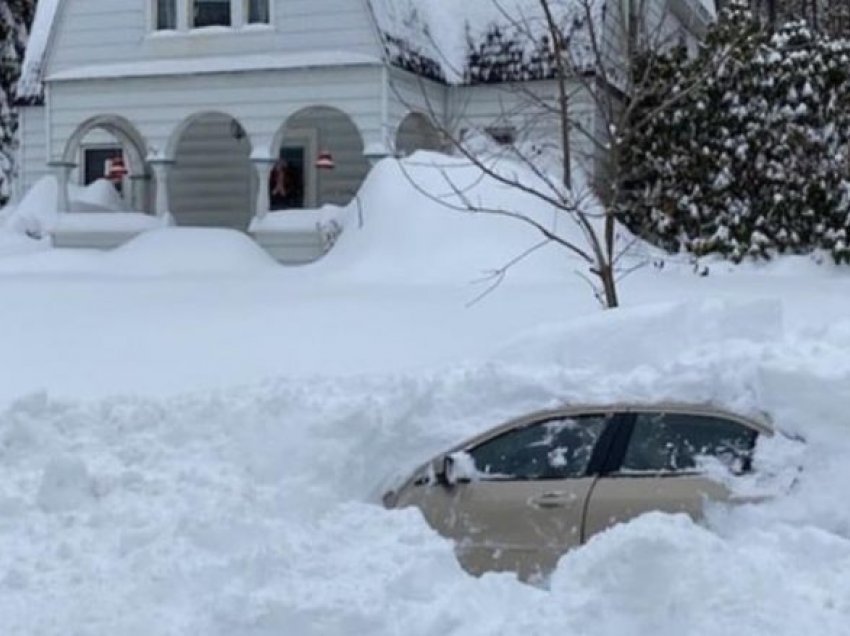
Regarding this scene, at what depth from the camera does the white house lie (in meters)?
19.9

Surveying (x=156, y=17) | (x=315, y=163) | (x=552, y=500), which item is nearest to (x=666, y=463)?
(x=552, y=500)

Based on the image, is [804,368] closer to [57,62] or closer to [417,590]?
[417,590]

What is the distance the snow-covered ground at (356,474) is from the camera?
6.20 metres

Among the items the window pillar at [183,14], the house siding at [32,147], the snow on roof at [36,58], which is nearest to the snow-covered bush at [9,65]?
the house siding at [32,147]

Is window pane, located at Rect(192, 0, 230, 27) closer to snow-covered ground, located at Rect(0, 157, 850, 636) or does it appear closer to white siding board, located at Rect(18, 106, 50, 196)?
white siding board, located at Rect(18, 106, 50, 196)

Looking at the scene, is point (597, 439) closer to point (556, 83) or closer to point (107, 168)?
point (556, 83)

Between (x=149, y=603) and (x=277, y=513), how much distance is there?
1335 mm

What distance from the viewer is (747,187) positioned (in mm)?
19203

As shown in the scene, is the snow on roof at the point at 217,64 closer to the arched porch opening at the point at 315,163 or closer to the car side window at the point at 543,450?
the arched porch opening at the point at 315,163

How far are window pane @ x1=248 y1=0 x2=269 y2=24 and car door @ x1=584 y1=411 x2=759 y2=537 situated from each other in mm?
15582

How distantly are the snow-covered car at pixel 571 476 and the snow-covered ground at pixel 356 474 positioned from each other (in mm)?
198

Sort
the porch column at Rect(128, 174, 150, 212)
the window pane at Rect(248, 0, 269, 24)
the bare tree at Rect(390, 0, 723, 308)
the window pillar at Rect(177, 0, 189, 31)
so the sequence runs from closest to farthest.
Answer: the bare tree at Rect(390, 0, 723, 308) → the window pane at Rect(248, 0, 269, 24) → the window pillar at Rect(177, 0, 189, 31) → the porch column at Rect(128, 174, 150, 212)

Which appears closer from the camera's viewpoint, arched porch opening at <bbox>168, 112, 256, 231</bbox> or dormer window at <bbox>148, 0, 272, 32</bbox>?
dormer window at <bbox>148, 0, 272, 32</bbox>

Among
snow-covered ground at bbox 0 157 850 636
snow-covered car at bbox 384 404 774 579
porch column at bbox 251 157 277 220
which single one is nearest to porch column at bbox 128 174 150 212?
porch column at bbox 251 157 277 220
